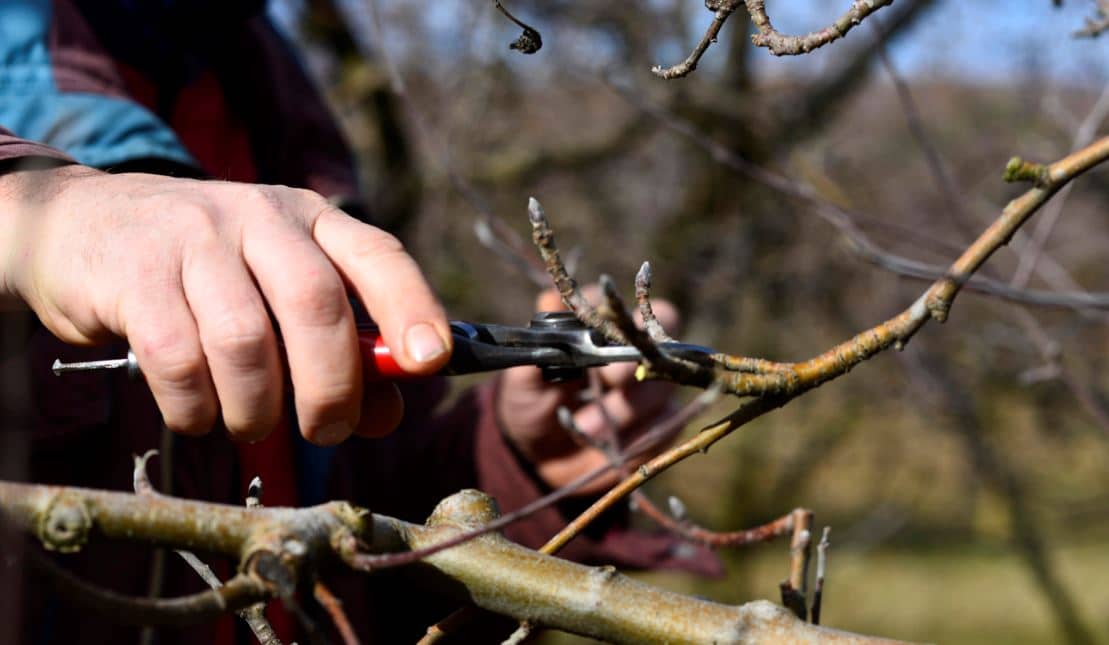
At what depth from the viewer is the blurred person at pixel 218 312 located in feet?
2.53

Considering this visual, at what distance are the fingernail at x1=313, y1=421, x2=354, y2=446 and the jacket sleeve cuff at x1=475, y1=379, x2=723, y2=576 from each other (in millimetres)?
1153

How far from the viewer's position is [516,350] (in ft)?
2.96

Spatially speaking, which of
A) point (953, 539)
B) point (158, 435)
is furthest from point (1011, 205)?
point (953, 539)

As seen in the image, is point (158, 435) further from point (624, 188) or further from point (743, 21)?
point (624, 188)

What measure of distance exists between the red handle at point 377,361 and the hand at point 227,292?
0.04m

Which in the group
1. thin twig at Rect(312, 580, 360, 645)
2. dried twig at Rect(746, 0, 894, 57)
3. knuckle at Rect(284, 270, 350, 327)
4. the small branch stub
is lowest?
thin twig at Rect(312, 580, 360, 645)

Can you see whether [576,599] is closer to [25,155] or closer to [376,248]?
[376,248]

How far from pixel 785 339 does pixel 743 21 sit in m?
1.58

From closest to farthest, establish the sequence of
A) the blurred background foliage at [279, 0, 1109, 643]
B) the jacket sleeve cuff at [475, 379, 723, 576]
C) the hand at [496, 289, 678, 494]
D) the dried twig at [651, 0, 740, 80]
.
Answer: the dried twig at [651, 0, 740, 80], the hand at [496, 289, 678, 494], the jacket sleeve cuff at [475, 379, 723, 576], the blurred background foliage at [279, 0, 1109, 643]

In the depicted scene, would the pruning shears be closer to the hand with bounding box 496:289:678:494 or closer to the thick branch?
the thick branch

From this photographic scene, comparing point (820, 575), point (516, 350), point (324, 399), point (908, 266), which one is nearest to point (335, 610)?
point (324, 399)

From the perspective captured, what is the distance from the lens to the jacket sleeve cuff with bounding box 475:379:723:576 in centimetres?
199

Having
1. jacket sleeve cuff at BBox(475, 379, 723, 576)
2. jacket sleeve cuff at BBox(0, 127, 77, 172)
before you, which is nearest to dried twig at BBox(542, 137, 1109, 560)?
jacket sleeve cuff at BBox(0, 127, 77, 172)

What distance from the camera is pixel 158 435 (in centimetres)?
147
